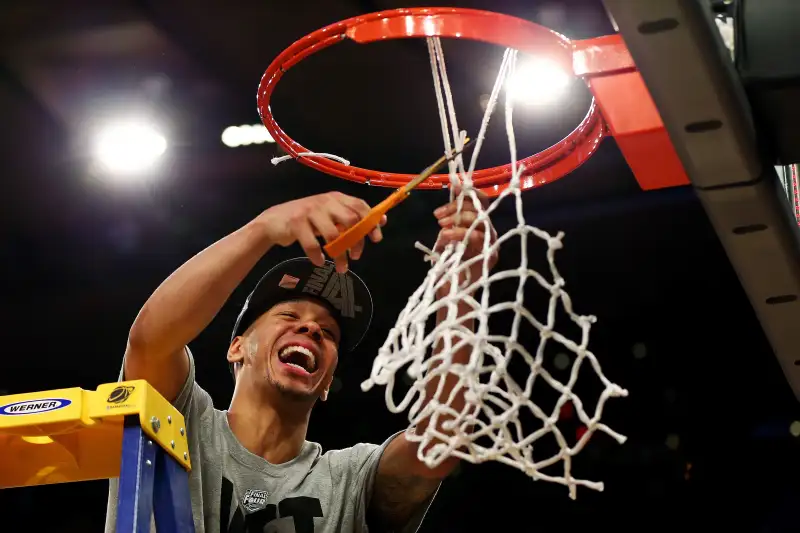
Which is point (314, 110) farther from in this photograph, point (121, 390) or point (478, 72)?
point (121, 390)

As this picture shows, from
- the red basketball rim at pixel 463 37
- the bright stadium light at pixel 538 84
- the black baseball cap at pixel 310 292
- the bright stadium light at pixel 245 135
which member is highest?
the bright stadium light at pixel 245 135

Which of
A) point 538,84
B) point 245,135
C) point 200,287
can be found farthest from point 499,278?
point 245,135

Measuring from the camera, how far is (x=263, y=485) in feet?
5.42

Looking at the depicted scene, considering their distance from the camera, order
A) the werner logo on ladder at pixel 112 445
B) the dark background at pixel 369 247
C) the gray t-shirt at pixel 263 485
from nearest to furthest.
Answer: the werner logo on ladder at pixel 112 445, the gray t-shirt at pixel 263 485, the dark background at pixel 369 247

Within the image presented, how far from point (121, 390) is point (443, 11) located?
68cm

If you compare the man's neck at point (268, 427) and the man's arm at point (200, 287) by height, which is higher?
the man's arm at point (200, 287)

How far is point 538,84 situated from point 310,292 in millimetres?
623

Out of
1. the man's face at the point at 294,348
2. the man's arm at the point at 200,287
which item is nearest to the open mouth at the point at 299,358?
the man's face at the point at 294,348

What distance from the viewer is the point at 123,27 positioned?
240cm

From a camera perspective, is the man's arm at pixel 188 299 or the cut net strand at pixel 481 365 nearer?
the cut net strand at pixel 481 365

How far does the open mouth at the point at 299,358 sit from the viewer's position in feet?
5.95

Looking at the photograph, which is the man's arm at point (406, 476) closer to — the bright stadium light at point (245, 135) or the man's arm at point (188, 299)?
the man's arm at point (188, 299)

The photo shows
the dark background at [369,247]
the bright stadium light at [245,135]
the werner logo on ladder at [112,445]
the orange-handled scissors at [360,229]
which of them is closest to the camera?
the werner logo on ladder at [112,445]

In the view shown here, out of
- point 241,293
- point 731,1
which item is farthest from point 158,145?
point 731,1
